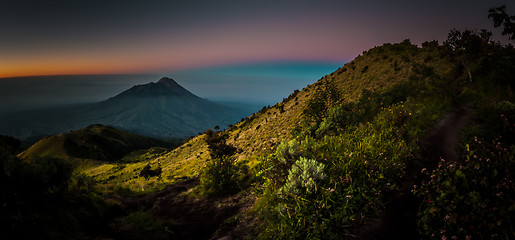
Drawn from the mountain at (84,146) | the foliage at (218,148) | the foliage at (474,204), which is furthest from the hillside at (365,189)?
the mountain at (84,146)

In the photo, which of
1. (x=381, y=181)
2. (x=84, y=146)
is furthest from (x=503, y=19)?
(x=84, y=146)

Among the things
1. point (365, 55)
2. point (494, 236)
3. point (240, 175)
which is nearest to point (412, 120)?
point (494, 236)

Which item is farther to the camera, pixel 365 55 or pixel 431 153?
pixel 365 55

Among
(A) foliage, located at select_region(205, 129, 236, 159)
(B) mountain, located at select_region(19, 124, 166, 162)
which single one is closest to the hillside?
(A) foliage, located at select_region(205, 129, 236, 159)

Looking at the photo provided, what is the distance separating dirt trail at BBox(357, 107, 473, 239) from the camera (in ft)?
13.4

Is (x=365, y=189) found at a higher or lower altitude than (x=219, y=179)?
higher

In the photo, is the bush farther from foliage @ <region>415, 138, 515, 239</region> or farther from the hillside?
foliage @ <region>415, 138, 515, 239</region>

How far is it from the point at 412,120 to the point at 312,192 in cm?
661

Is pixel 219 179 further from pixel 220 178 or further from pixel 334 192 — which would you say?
pixel 334 192

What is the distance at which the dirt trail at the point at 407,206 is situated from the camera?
4.08 m

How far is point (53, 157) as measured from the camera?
6.52 metres

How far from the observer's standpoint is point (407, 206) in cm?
464

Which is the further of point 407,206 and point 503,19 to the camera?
point 503,19

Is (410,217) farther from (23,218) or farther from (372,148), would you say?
(23,218)
